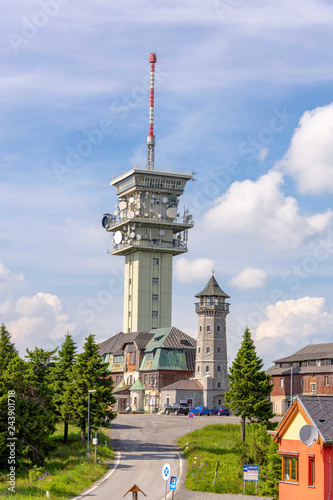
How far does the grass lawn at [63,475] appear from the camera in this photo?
4272 centimetres

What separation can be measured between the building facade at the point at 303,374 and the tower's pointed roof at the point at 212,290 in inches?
480

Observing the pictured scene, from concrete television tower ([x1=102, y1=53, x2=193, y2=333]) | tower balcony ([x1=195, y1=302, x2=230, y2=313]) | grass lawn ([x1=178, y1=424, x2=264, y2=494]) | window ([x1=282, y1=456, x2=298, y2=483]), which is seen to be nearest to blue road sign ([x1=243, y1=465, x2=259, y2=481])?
window ([x1=282, y1=456, x2=298, y2=483])

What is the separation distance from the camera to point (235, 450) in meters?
57.3

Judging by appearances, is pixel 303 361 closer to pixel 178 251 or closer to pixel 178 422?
pixel 178 422

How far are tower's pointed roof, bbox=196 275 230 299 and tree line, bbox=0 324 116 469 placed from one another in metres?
36.0

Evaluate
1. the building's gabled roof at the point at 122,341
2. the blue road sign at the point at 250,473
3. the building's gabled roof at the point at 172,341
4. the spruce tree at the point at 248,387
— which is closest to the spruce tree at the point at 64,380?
the spruce tree at the point at 248,387

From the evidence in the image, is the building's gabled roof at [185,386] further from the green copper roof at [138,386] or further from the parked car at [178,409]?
the green copper roof at [138,386]

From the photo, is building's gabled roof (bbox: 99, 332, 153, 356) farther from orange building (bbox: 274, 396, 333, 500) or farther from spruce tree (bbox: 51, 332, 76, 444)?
orange building (bbox: 274, 396, 333, 500)

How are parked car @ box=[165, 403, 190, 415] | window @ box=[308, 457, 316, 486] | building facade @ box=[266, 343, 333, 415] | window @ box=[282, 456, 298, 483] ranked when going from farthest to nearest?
parked car @ box=[165, 403, 190, 415]
building facade @ box=[266, 343, 333, 415]
window @ box=[282, 456, 298, 483]
window @ box=[308, 457, 316, 486]

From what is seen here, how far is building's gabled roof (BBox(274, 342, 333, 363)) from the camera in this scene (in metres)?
92.0

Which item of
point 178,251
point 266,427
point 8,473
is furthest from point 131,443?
point 178,251

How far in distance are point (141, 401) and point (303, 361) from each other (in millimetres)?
25259

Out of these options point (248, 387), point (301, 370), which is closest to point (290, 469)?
point (248, 387)

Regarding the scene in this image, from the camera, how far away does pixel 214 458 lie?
53.6 metres
